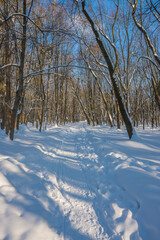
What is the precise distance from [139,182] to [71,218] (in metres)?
1.63

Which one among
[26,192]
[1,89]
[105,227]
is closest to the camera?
[105,227]

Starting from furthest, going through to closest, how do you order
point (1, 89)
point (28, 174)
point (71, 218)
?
point (1, 89)
point (28, 174)
point (71, 218)

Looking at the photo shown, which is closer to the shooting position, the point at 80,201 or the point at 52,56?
the point at 80,201

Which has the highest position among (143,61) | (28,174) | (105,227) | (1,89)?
(143,61)

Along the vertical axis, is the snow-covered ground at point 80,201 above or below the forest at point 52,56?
below

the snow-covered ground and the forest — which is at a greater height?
the forest

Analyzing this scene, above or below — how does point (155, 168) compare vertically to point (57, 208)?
above

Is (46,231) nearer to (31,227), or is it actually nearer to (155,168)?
(31,227)

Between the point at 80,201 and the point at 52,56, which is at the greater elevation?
the point at 52,56

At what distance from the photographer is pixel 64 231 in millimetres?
1754

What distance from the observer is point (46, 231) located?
1710 millimetres

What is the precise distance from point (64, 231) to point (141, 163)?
292cm

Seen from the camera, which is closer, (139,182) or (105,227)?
(105,227)

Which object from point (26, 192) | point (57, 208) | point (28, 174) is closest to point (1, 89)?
point (28, 174)
